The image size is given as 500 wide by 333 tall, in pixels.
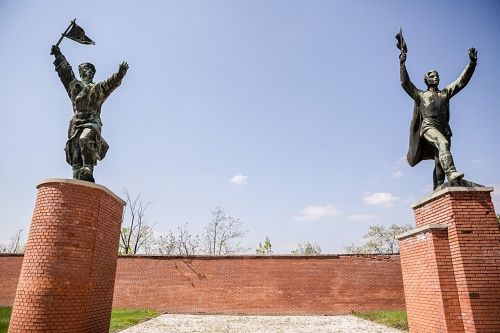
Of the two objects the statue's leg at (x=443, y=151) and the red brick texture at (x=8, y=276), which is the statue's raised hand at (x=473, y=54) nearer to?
the statue's leg at (x=443, y=151)

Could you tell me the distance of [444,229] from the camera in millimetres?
5703

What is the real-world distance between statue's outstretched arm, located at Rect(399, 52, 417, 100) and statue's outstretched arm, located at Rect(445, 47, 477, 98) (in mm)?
602

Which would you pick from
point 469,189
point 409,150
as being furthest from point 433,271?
point 409,150

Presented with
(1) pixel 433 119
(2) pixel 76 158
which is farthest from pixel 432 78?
(2) pixel 76 158

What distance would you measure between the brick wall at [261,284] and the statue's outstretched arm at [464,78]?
11.6 meters

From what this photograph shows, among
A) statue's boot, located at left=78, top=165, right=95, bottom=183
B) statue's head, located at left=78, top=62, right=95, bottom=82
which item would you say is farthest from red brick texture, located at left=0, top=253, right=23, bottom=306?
statue's head, located at left=78, top=62, right=95, bottom=82

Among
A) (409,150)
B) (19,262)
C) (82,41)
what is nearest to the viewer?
(409,150)

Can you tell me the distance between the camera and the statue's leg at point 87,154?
22.0 feet

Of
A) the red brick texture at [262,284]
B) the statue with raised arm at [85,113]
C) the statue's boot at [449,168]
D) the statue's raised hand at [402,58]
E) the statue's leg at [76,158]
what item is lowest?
the red brick texture at [262,284]

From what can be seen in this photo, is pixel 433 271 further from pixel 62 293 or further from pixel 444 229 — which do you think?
pixel 62 293

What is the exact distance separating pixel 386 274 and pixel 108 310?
13492 millimetres

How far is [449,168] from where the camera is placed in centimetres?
597

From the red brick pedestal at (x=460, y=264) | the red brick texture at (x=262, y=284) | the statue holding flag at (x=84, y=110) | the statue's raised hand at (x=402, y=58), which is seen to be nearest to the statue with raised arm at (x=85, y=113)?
the statue holding flag at (x=84, y=110)

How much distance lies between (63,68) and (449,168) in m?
8.01
